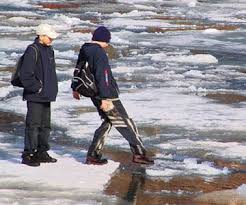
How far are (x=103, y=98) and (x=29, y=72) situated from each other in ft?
2.77

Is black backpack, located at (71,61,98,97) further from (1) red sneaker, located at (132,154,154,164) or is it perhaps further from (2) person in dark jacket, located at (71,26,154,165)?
(1) red sneaker, located at (132,154,154,164)

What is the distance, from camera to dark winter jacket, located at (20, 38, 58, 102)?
27.0 ft

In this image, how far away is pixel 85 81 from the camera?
834 centimetres

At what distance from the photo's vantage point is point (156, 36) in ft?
90.6

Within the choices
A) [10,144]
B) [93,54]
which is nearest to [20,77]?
[93,54]

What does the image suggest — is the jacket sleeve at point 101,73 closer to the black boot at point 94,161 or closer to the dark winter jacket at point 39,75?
the dark winter jacket at point 39,75

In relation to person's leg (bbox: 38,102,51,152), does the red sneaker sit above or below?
below

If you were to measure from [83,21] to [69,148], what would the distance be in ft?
81.2

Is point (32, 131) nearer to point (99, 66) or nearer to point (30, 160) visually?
point (30, 160)

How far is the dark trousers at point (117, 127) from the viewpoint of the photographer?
851 cm

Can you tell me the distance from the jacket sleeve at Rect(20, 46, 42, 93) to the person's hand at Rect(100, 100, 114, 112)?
0.73 meters

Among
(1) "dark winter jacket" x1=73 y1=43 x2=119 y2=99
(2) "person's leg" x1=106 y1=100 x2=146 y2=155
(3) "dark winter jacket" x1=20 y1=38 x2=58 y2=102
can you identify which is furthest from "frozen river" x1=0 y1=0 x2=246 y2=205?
(1) "dark winter jacket" x1=73 y1=43 x2=119 y2=99

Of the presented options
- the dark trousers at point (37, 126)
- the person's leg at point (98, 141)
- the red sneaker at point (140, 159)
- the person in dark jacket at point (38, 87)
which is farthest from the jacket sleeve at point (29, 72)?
the red sneaker at point (140, 159)

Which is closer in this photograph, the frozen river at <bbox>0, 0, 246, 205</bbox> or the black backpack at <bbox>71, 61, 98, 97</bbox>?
the frozen river at <bbox>0, 0, 246, 205</bbox>
